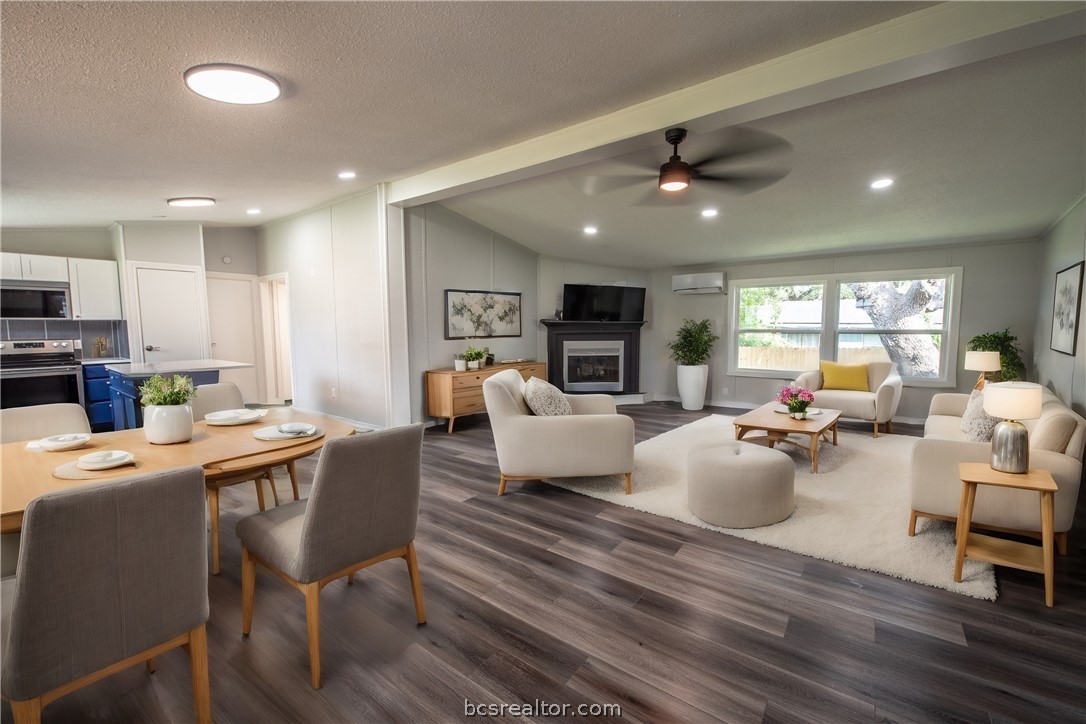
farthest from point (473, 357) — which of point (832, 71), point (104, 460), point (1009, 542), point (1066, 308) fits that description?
point (1066, 308)

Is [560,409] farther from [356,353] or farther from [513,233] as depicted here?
[513,233]

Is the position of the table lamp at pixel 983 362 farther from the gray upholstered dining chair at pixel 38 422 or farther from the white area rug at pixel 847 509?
the gray upholstered dining chair at pixel 38 422

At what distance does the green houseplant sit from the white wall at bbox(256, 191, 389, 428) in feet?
21.9

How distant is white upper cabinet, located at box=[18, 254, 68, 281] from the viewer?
5133 millimetres

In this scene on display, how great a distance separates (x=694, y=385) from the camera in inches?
282

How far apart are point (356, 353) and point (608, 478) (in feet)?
11.0

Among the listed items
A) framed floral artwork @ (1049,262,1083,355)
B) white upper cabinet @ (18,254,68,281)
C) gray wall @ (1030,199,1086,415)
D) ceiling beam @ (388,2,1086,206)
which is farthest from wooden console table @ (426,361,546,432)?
framed floral artwork @ (1049,262,1083,355)

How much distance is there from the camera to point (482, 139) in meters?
3.62

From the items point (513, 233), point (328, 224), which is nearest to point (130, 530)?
point (328, 224)

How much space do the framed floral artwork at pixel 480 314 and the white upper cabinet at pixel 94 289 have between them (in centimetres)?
398

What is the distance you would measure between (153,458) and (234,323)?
5.81 m

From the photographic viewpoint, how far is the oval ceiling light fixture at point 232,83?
2359mm

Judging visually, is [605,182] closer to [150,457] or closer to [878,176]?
[878,176]

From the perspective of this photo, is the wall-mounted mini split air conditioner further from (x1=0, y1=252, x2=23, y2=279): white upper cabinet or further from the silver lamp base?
(x1=0, y1=252, x2=23, y2=279): white upper cabinet
